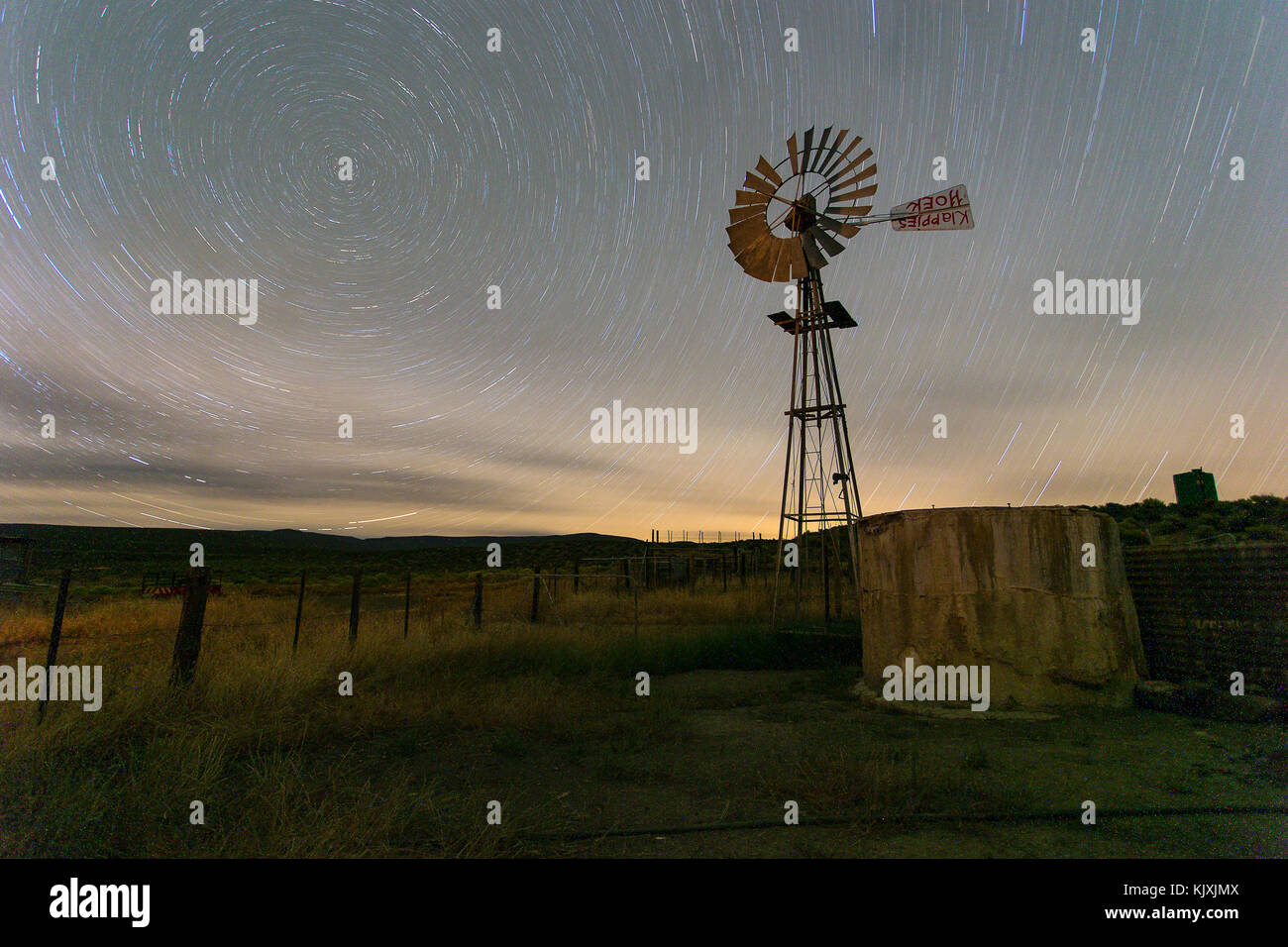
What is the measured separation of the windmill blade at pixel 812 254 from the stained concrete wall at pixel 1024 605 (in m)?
8.01

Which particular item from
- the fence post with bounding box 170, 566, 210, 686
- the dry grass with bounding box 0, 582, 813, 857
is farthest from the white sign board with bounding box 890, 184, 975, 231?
the fence post with bounding box 170, 566, 210, 686

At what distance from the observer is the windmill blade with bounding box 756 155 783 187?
54.1 feet

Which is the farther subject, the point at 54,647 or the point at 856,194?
the point at 856,194

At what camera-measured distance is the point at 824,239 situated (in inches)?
635

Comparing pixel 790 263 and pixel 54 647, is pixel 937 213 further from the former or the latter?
pixel 54 647

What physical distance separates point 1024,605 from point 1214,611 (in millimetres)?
2525

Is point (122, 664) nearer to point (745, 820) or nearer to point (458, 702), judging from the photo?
point (458, 702)

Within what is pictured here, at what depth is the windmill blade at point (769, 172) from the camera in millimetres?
16494

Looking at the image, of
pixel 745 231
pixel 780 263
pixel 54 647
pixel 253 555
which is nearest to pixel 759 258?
pixel 780 263

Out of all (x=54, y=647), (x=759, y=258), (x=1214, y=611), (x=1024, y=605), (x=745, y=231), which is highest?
(x=745, y=231)

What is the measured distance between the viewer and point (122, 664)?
878cm

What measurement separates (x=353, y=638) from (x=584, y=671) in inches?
166

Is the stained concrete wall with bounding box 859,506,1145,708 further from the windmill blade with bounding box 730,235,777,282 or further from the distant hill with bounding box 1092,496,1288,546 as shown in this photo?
the distant hill with bounding box 1092,496,1288,546
